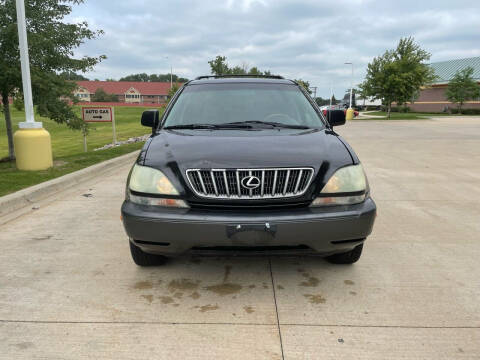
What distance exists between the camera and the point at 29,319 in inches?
104

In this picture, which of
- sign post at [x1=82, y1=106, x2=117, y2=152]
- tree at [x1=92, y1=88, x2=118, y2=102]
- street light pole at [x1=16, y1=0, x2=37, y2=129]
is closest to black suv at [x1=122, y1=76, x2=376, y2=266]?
street light pole at [x1=16, y1=0, x2=37, y2=129]

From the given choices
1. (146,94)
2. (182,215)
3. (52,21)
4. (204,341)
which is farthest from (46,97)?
(146,94)

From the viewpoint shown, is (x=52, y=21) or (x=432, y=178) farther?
(x=52, y=21)

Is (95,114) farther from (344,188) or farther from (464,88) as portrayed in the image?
(464,88)

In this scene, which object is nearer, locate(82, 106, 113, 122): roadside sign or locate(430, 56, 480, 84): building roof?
locate(82, 106, 113, 122): roadside sign

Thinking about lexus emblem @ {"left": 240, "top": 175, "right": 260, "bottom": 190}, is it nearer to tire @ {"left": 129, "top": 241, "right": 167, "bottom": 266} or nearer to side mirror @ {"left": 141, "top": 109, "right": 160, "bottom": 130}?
tire @ {"left": 129, "top": 241, "right": 167, "bottom": 266}

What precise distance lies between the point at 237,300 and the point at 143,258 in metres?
0.93

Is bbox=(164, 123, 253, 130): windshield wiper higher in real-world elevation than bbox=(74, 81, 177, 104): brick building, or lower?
lower

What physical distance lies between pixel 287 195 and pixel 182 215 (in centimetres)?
73

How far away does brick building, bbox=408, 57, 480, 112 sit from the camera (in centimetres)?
5394

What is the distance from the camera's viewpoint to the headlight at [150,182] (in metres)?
2.77

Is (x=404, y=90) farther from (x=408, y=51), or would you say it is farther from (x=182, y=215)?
(x=182, y=215)

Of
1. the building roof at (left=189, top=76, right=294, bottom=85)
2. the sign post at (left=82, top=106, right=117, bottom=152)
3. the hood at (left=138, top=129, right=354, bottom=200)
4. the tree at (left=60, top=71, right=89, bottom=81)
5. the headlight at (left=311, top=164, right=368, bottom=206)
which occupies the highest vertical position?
the tree at (left=60, top=71, right=89, bottom=81)

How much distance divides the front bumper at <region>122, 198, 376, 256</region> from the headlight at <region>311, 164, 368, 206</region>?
0.06 metres
